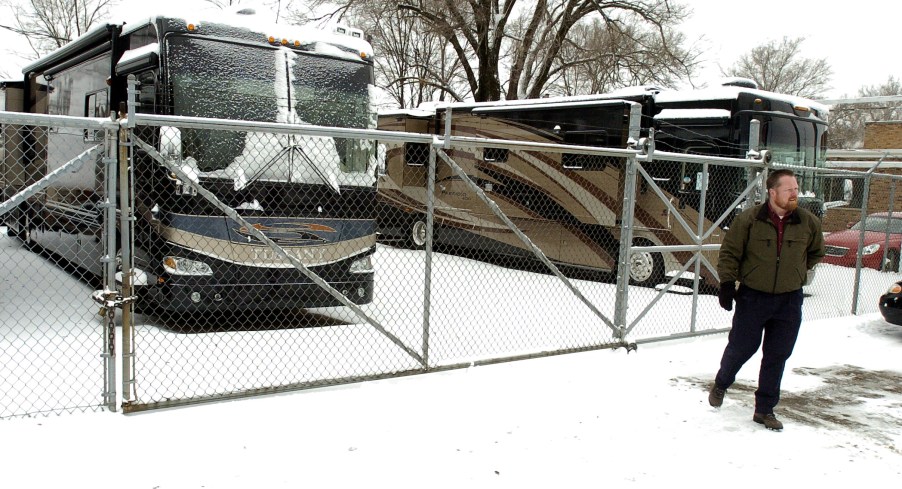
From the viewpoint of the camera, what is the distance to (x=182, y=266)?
686cm

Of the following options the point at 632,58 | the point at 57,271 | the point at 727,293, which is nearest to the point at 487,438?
the point at 727,293

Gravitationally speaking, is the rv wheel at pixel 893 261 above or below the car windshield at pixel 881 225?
below

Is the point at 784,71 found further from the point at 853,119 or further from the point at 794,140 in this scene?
the point at 794,140

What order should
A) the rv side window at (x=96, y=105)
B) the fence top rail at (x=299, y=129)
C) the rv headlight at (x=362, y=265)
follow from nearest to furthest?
the fence top rail at (x=299, y=129) → the rv side window at (x=96, y=105) → the rv headlight at (x=362, y=265)

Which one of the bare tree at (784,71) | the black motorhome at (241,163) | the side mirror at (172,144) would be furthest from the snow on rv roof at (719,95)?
the bare tree at (784,71)

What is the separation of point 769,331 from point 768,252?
60 cm

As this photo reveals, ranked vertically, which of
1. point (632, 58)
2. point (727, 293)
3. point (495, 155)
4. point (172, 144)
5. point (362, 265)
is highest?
point (632, 58)

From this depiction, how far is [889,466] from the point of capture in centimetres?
449

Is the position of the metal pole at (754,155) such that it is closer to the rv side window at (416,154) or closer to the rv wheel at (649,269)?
the rv wheel at (649,269)

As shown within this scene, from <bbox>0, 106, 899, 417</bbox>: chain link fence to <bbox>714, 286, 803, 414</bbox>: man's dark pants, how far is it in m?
1.84

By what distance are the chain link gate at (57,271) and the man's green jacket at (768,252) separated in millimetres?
4377

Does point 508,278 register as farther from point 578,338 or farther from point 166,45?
point 166,45

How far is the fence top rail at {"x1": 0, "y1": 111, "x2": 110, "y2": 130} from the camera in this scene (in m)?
4.14

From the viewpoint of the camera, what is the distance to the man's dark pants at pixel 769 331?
5078mm
